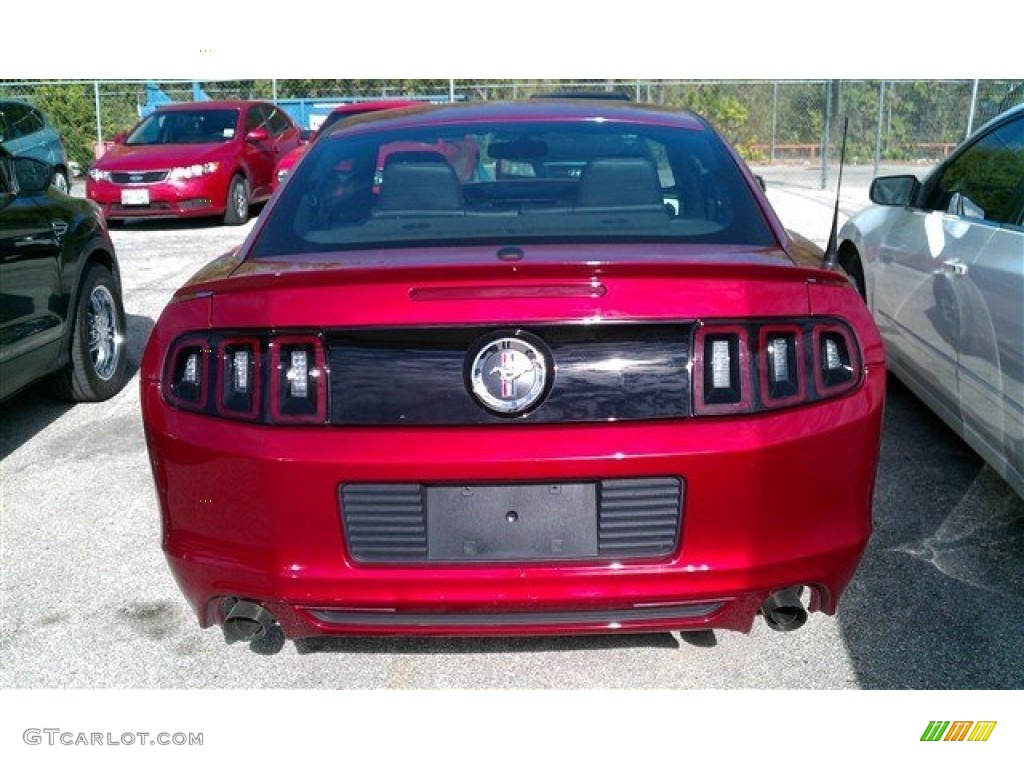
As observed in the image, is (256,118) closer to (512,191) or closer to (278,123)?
(278,123)

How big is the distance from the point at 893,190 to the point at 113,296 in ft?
13.4

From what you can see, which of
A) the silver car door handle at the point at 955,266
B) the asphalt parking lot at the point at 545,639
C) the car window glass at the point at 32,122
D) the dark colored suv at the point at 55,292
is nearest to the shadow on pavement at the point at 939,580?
the asphalt parking lot at the point at 545,639

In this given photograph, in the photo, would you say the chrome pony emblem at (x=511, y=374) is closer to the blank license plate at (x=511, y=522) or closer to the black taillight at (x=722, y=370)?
the blank license plate at (x=511, y=522)

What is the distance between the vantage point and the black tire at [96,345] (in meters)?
5.58

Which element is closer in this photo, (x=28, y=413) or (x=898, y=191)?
(x=898, y=191)

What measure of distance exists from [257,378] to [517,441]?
618mm

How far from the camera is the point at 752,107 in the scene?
899 inches

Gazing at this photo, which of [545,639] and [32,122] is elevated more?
[32,122]

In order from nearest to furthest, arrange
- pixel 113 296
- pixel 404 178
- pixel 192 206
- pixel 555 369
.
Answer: pixel 555 369
pixel 404 178
pixel 113 296
pixel 192 206

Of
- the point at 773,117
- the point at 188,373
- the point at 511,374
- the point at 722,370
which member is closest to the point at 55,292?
the point at 188,373

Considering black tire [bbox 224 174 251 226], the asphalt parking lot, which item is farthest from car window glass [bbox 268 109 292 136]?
the asphalt parking lot

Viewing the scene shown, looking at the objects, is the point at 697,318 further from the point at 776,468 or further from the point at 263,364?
the point at 263,364
